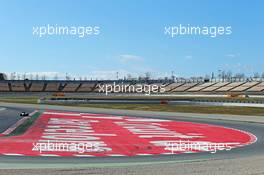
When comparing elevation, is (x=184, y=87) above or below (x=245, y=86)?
below

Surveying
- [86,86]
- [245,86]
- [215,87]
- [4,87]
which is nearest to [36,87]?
[4,87]

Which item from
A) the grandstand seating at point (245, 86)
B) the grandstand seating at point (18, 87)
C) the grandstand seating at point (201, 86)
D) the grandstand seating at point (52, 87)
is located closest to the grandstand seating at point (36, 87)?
the grandstand seating at point (52, 87)

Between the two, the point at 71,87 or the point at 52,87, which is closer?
the point at 52,87

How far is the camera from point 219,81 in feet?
493

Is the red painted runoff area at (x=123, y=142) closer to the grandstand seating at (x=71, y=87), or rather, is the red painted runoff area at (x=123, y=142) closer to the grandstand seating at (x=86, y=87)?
the grandstand seating at (x=86, y=87)

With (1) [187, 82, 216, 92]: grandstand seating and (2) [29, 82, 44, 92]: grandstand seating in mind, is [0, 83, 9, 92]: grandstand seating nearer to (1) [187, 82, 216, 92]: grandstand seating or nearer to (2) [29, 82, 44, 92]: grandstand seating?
(2) [29, 82, 44, 92]: grandstand seating

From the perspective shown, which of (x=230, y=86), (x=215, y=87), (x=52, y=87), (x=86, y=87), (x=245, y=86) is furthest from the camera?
(x=86, y=87)

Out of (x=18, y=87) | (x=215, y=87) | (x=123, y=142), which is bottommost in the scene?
(x=123, y=142)

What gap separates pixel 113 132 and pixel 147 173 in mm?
12395

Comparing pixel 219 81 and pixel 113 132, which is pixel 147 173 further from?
pixel 219 81

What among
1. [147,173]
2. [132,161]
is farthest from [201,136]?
[147,173]

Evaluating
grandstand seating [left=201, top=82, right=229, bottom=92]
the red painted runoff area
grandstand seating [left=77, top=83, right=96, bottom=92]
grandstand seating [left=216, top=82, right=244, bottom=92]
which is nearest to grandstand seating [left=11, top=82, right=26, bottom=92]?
grandstand seating [left=77, top=83, right=96, bottom=92]

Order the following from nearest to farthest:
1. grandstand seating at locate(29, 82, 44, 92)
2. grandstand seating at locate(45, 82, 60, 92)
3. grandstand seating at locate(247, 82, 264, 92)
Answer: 1. grandstand seating at locate(247, 82, 264, 92)
2. grandstand seating at locate(29, 82, 44, 92)
3. grandstand seating at locate(45, 82, 60, 92)

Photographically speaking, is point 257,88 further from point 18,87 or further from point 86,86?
point 18,87
